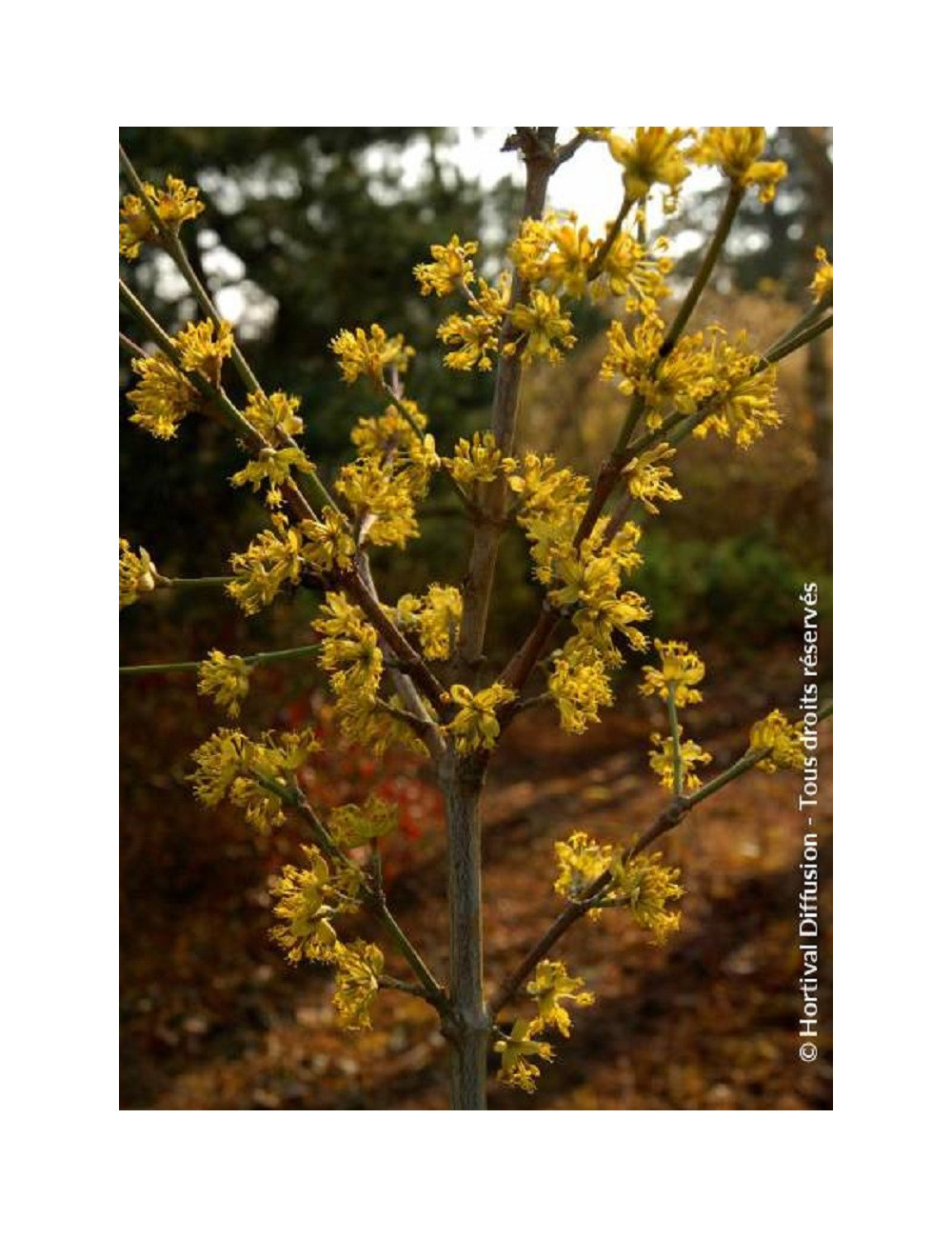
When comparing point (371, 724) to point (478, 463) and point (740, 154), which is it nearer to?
point (478, 463)

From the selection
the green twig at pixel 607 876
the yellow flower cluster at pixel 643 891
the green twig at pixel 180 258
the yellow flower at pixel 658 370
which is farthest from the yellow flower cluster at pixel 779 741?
the green twig at pixel 180 258

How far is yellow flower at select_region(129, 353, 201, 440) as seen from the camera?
128 cm

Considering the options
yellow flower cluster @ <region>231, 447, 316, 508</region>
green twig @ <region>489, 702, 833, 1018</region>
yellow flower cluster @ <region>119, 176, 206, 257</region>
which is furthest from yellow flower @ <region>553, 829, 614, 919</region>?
yellow flower cluster @ <region>119, 176, 206, 257</region>

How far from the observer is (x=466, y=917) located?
4.40 feet

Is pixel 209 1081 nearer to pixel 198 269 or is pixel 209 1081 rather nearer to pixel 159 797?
pixel 159 797

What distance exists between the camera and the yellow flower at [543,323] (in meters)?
1.23

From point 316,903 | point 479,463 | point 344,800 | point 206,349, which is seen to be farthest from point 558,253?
point 344,800

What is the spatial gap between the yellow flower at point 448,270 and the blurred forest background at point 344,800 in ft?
5.78

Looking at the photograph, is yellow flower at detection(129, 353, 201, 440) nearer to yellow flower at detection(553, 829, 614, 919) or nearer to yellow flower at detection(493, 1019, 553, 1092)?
yellow flower at detection(553, 829, 614, 919)

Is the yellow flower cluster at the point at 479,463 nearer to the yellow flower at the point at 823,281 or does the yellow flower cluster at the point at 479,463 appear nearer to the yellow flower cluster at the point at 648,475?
the yellow flower cluster at the point at 648,475

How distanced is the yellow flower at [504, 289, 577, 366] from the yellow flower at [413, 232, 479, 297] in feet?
0.49

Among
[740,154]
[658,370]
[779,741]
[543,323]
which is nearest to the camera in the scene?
[740,154]

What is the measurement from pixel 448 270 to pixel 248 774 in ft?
1.88

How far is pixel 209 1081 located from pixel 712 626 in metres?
3.15
